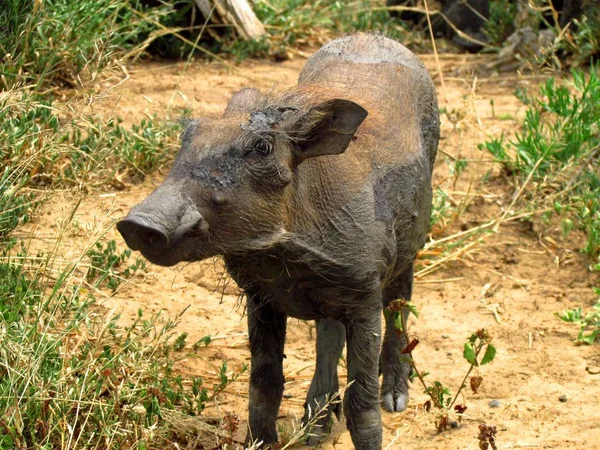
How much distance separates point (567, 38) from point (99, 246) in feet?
16.3

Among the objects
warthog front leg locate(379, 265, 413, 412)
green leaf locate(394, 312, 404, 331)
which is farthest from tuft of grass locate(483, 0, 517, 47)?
green leaf locate(394, 312, 404, 331)

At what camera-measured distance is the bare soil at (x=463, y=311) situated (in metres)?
4.84

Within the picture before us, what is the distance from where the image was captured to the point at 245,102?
12.0 ft

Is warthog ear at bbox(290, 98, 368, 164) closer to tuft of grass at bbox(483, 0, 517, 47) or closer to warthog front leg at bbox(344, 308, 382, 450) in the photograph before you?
warthog front leg at bbox(344, 308, 382, 450)

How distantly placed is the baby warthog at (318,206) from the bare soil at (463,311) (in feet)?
0.93

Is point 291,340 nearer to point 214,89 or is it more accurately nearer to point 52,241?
point 52,241

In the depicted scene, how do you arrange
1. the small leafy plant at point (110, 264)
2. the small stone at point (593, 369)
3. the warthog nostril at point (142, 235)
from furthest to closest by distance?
the small leafy plant at point (110, 264), the small stone at point (593, 369), the warthog nostril at point (142, 235)

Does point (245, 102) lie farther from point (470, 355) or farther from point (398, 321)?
point (470, 355)

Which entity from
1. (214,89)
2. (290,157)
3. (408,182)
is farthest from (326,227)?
(214,89)

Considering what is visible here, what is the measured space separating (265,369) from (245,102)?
1.22 m

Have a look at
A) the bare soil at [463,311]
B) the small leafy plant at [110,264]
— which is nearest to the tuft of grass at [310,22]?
the bare soil at [463,311]

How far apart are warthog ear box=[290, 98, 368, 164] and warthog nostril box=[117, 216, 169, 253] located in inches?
26.3

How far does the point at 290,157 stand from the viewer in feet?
11.5

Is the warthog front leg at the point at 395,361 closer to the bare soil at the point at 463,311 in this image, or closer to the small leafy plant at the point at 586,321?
the bare soil at the point at 463,311
